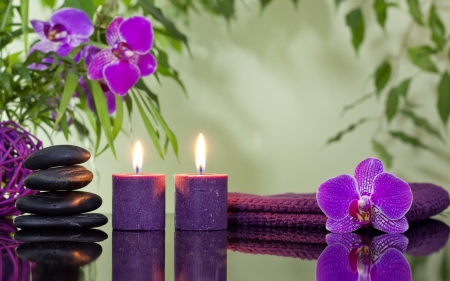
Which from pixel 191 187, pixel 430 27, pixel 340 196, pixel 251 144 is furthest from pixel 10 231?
pixel 430 27

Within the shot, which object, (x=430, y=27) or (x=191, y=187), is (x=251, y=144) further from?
(x=191, y=187)

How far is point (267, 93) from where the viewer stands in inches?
63.9

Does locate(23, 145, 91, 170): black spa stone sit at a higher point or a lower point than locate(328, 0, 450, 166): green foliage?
lower

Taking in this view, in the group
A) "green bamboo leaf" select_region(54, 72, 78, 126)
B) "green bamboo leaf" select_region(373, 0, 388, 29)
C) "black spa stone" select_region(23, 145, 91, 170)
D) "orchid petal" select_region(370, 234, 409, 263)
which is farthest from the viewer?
"green bamboo leaf" select_region(373, 0, 388, 29)

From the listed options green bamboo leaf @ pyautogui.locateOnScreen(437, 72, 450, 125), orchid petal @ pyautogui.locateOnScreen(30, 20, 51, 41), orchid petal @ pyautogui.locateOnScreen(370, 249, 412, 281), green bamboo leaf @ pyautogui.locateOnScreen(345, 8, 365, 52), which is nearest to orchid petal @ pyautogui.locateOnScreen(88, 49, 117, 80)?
orchid petal @ pyautogui.locateOnScreen(30, 20, 51, 41)

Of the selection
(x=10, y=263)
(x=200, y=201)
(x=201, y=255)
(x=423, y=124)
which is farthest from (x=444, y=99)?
(x=10, y=263)

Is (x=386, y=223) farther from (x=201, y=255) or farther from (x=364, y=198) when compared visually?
(x=201, y=255)

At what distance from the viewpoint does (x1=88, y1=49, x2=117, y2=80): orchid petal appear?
0.82 metres

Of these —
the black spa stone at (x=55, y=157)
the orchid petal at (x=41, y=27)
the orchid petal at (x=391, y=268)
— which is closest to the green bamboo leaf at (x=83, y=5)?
the orchid petal at (x=41, y=27)

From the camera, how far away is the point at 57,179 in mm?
635

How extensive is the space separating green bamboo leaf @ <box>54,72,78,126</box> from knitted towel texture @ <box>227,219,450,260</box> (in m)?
0.25

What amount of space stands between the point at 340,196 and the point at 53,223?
295mm

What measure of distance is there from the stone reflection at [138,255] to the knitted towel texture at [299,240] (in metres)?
0.07

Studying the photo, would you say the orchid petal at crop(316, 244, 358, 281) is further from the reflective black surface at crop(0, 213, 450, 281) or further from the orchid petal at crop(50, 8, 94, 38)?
the orchid petal at crop(50, 8, 94, 38)
